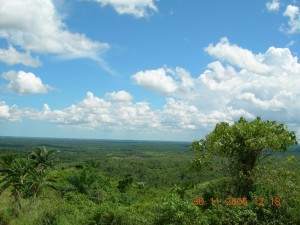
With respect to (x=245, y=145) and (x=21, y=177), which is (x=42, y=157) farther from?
(x=245, y=145)

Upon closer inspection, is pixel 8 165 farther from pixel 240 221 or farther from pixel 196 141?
pixel 240 221

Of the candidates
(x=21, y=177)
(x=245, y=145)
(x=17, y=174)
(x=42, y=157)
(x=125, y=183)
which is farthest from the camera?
(x=125, y=183)

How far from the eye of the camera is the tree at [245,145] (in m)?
16.9

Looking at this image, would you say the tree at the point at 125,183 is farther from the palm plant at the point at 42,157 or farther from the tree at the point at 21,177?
the tree at the point at 21,177

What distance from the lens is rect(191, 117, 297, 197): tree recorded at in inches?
664

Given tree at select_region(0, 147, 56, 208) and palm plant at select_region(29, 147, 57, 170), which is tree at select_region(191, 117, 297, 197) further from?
palm plant at select_region(29, 147, 57, 170)

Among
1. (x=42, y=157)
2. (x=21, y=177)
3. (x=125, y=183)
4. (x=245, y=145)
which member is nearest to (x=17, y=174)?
(x=21, y=177)

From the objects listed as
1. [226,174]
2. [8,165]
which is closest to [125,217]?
[226,174]

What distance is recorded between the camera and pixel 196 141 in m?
18.9

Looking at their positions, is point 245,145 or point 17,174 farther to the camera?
point 17,174

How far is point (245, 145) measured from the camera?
56.3ft

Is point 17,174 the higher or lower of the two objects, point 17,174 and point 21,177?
the higher
